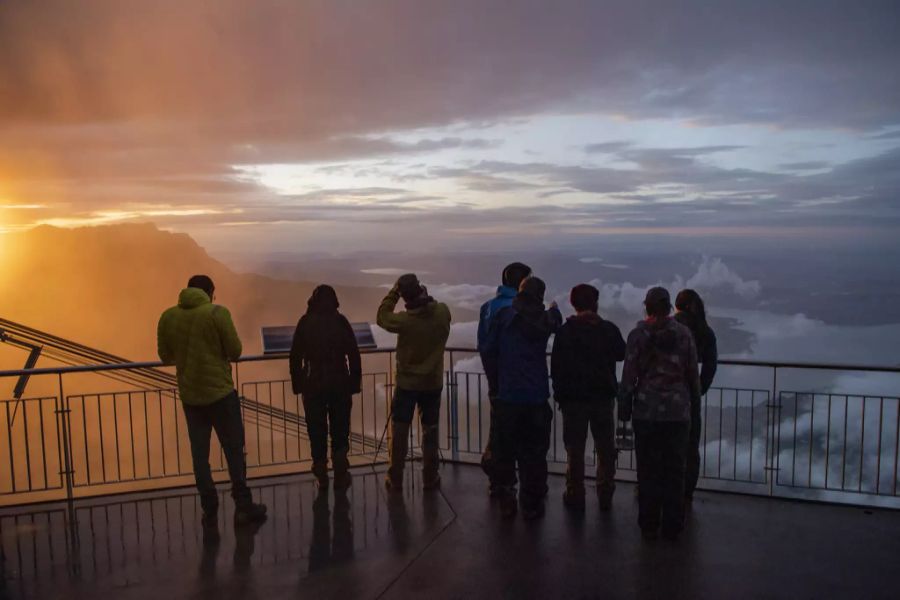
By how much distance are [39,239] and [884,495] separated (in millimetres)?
106073

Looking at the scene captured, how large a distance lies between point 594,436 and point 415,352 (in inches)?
63.4

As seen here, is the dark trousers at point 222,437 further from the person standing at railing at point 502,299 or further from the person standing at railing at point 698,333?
the person standing at railing at point 698,333

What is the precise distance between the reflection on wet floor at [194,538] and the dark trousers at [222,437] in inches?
13.3

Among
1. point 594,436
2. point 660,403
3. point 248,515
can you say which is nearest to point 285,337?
point 248,515

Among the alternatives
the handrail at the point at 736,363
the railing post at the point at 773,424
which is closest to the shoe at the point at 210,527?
the handrail at the point at 736,363

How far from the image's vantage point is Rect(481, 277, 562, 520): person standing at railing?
5.09 meters

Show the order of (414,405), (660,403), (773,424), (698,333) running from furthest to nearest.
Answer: (414,405), (773,424), (698,333), (660,403)

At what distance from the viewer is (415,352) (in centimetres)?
579

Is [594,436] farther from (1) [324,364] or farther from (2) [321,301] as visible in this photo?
(2) [321,301]

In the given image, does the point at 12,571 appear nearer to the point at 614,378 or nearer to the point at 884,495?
the point at 614,378

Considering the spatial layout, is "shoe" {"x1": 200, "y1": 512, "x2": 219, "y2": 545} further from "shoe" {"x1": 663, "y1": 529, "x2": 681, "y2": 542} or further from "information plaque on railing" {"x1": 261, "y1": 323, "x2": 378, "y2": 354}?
"shoe" {"x1": 663, "y1": 529, "x2": 681, "y2": 542}

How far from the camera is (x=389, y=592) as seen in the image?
4.22m

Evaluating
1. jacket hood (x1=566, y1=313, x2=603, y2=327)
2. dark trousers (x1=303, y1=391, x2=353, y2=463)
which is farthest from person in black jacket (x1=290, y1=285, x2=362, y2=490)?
jacket hood (x1=566, y1=313, x2=603, y2=327)

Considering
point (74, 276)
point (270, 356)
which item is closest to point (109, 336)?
Answer: point (74, 276)
